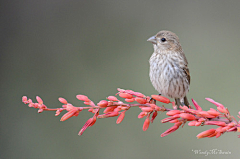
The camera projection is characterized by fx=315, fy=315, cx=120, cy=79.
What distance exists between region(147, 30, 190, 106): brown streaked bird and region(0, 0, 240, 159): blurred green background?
181 centimetres

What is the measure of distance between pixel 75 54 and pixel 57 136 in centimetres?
194

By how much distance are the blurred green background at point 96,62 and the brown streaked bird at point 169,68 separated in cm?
181

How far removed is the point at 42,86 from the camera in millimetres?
6703

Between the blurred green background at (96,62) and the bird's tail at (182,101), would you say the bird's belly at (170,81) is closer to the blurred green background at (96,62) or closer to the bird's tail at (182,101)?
the bird's tail at (182,101)

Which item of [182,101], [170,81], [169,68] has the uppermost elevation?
[169,68]

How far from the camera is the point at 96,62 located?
6.97 metres

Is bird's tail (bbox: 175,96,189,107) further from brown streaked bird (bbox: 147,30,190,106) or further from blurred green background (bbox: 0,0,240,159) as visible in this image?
blurred green background (bbox: 0,0,240,159)

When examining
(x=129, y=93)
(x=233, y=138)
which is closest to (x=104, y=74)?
(x=233, y=138)

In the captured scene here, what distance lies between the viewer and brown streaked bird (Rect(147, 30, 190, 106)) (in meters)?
3.83

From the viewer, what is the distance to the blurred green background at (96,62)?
595 cm

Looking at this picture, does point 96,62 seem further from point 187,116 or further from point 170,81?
point 187,116

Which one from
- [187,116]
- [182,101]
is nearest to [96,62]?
[182,101]

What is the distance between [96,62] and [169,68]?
3336 mm

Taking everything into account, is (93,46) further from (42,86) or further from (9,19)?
(9,19)
